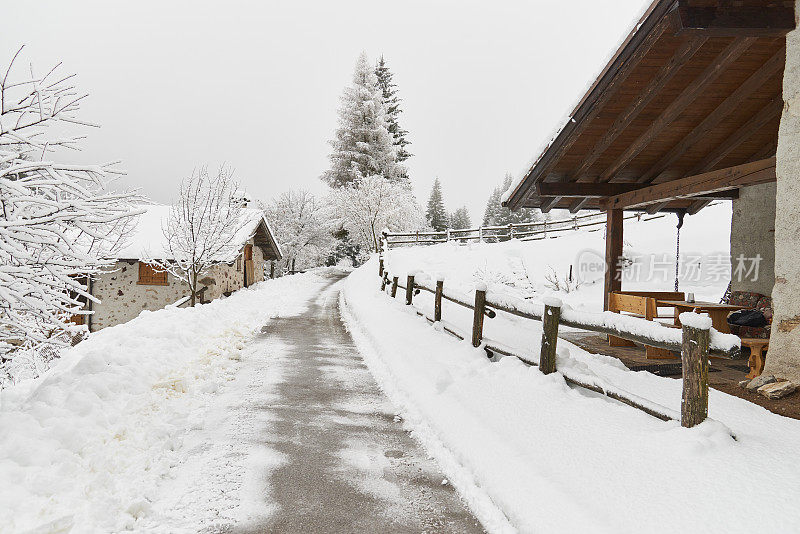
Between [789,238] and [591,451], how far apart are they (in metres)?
3.32

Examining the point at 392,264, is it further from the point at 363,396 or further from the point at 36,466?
the point at 36,466

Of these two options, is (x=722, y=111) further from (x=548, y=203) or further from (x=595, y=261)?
(x=595, y=261)

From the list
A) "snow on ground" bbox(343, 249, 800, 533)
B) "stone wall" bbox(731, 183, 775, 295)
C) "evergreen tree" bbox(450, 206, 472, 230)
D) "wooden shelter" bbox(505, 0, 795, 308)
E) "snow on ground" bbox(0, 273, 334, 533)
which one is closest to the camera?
"snow on ground" bbox(343, 249, 800, 533)

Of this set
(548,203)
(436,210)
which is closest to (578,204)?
(548,203)

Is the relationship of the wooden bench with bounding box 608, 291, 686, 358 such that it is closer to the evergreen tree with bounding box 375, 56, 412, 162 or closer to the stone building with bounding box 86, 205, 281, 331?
the stone building with bounding box 86, 205, 281, 331

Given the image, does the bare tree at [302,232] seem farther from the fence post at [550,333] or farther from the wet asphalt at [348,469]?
the fence post at [550,333]

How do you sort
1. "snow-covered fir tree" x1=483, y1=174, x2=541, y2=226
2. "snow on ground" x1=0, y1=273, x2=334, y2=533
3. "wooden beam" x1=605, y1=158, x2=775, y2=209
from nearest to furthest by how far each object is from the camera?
"snow on ground" x1=0, y1=273, x2=334, y2=533, "wooden beam" x1=605, y1=158, x2=775, y2=209, "snow-covered fir tree" x1=483, y1=174, x2=541, y2=226

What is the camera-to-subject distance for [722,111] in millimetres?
6688

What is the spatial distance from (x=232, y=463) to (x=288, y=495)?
2.39ft

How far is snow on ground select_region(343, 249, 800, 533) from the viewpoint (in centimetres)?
265

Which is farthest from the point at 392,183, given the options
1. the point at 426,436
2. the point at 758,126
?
the point at 426,436

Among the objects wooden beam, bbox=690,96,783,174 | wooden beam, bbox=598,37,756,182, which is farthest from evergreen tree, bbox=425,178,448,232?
wooden beam, bbox=598,37,756,182

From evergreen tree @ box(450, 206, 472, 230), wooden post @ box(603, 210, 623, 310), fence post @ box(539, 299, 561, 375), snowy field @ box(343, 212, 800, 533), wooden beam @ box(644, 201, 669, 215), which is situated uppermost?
evergreen tree @ box(450, 206, 472, 230)

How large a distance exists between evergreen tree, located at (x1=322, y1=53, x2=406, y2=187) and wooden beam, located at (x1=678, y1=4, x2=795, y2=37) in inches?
1382
